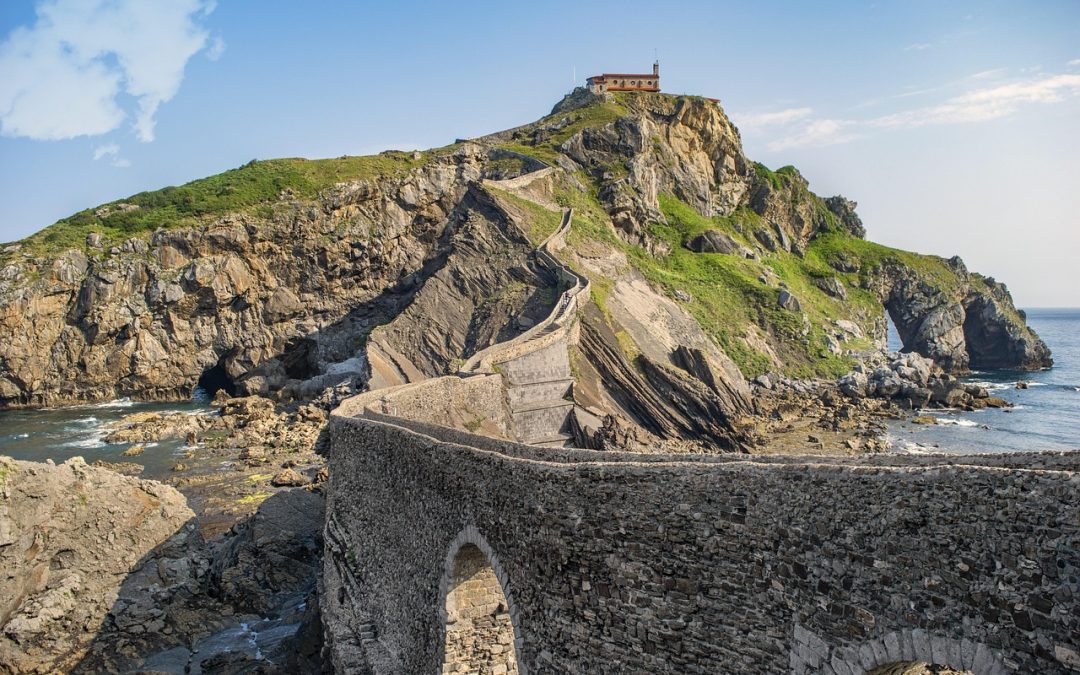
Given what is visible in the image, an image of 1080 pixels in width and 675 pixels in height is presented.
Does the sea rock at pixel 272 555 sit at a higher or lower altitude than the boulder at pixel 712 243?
lower

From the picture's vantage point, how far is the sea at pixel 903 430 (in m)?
41.4

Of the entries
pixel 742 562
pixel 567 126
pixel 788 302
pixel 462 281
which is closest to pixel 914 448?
pixel 788 302

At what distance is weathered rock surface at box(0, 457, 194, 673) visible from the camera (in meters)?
18.2

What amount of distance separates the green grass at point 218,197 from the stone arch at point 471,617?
56804 mm

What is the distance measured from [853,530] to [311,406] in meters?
45.8

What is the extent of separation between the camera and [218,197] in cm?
6506

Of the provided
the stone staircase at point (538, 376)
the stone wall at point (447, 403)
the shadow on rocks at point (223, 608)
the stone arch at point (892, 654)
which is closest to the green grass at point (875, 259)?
the stone staircase at point (538, 376)

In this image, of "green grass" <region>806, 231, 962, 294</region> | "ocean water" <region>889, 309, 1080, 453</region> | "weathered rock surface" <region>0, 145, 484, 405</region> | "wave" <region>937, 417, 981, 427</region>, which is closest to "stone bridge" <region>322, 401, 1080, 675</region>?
"ocean water" <region>889, 309, 1080, 453</region>

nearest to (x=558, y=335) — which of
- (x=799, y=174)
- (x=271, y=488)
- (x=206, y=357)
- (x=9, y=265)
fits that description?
(x=271, y=488)

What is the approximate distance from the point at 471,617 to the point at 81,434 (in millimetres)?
43919

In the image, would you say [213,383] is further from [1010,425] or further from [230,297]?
[1010,425]

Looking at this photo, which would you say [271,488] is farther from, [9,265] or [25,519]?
[9,265]

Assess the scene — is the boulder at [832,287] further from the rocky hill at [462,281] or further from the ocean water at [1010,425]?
the ocean water at [1010,425]

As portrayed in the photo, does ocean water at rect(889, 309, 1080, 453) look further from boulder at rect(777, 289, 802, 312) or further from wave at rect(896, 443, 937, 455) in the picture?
boulder at rect(777, 289, 802, 312)
